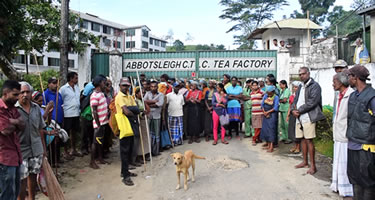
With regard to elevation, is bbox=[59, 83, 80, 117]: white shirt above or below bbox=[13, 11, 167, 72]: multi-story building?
below

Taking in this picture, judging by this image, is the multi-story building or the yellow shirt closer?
the yellow shirt

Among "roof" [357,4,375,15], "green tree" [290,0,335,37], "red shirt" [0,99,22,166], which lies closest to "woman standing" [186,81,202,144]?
"red shirt" [0,99,22,166]

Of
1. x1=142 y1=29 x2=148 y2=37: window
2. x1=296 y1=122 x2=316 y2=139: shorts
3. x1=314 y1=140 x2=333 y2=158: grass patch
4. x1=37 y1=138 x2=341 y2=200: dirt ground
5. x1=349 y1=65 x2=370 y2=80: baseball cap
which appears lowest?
x1=37 y1=138 x2=341 y2=200: dirt ground

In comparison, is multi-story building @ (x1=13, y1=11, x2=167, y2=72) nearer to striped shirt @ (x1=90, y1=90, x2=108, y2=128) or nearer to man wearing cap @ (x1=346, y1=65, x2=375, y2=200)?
striped shirt @ (x1=90, y1=90, x2=108, y2=128)

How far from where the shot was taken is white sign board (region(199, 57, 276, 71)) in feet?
33.8

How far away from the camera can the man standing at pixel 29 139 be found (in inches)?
141

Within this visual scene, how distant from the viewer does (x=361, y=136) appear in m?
3.35

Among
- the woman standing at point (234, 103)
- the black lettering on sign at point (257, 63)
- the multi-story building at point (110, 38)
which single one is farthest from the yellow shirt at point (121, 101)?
the multi-story building at point (110, 38)

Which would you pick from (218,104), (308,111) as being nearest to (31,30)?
(218,104)

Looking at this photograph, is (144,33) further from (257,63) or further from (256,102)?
(256,102)

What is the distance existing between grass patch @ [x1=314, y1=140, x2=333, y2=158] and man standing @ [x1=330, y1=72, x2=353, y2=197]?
7.67ft

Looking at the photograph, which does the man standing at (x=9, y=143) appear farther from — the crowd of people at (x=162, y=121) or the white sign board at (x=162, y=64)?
the white sign board at (x=162, y=64)

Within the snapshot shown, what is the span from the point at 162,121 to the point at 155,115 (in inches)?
18.5

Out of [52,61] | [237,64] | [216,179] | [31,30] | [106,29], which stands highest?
[106,29]
